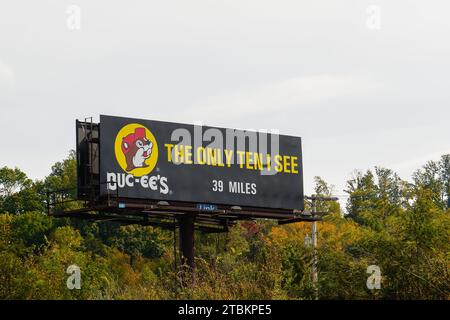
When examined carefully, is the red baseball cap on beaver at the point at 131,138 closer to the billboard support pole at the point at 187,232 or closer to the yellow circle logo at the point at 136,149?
the yellow circle logo at the point at 136,149

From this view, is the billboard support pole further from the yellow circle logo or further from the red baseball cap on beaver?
the red baseball cap on beaver

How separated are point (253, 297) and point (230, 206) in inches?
504

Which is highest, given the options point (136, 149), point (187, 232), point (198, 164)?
point (136, 149)

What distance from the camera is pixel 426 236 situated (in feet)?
105

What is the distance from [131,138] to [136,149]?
1.46ft

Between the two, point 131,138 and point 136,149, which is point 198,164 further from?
point 131,138

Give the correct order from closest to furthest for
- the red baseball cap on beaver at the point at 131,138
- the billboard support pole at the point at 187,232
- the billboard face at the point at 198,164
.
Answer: the billboard face at the point at 198,164
the red baseball cap on beaver at the point at 131,138
the billboard support pole at the point at 187,232

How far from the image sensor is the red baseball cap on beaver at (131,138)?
3894cm

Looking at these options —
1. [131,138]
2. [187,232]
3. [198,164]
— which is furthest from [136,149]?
[187,232]

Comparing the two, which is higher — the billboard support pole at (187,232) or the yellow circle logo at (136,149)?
the yellow circle logo at (136,149)

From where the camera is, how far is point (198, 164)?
40812 millimetres

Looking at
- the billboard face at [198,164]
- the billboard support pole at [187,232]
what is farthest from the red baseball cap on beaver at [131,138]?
the billboard support pole at [187,232]
